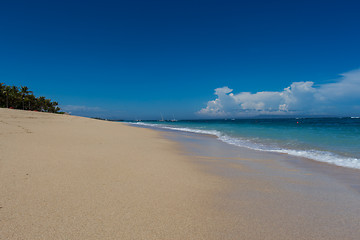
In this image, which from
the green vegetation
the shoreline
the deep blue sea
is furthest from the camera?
the green vegetation

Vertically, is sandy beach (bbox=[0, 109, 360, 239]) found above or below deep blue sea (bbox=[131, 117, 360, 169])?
above

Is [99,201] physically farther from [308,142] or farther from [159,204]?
[308,142]

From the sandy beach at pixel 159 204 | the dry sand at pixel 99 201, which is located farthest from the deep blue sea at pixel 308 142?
the dry sand at pixel 99 201

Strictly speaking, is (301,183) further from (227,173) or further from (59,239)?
(59,239)

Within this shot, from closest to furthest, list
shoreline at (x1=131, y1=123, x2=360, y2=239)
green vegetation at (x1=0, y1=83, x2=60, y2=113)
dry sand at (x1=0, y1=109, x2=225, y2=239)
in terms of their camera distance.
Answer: dry sand at (x1=0, y1=109, x2=225, y2=239)
shoreline at (x1=131, y1=123, x2=360, y2=239)
green vegetation at (x1=0, y1=83, x2=60, y2=113)

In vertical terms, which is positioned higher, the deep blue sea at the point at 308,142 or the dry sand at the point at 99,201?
the dry sand at the point at 99,201

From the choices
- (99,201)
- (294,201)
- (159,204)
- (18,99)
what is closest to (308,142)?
(294,201)

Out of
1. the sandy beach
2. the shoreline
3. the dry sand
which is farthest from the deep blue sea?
the dry sand

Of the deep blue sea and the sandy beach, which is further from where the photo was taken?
the deep blue sea

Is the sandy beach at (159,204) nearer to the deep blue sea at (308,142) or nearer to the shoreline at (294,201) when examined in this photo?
the shoreline at (294,201)

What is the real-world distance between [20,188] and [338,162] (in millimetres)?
10758

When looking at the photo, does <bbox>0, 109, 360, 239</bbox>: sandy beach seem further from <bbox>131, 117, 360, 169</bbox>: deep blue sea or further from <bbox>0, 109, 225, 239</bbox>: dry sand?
<bbox>131, 117, 360, 169</bbox>: deep blue sea

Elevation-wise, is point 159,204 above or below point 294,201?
above

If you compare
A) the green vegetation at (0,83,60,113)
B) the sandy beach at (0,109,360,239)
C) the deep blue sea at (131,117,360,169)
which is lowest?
the deep blue sea at (131,117,360,169)
